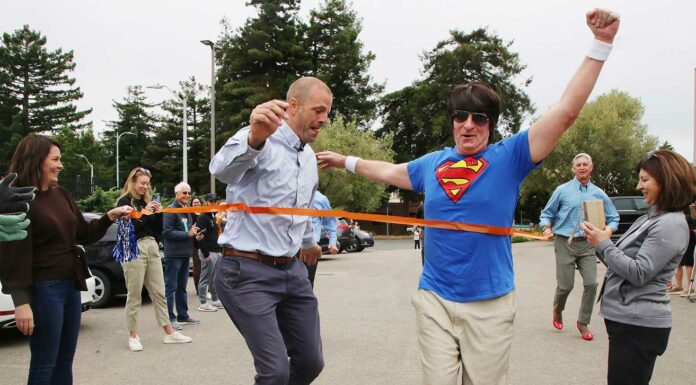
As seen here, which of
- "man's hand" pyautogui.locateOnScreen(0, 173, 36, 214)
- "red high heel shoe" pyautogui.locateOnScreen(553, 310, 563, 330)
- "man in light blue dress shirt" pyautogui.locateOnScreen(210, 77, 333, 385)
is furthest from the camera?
"red high heel shoe" pyautogui.locateOnScreen(553, 310, 563, 330)

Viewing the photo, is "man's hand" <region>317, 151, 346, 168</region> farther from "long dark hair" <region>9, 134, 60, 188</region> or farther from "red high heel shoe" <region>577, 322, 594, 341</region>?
"red high heel shoe" <region>577, 322, 594, 341</region>

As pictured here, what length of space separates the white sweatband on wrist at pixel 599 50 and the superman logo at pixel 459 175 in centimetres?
75

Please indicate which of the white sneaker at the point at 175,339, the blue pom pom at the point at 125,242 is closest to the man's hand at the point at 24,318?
the blue pom pom at the point at 125,242

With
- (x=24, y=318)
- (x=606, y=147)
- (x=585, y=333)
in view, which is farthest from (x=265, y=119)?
(x=606, y=147)

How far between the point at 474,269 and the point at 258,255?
1.24 meters

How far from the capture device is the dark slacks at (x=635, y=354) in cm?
338

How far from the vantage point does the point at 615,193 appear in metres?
39.5

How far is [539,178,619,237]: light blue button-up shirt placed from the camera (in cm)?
729

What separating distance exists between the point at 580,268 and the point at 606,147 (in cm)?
3556

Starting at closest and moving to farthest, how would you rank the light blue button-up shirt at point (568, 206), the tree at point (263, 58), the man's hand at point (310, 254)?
Result: the man's hand at point (310, 254) → the light blue button-up shirt at point (568, 206) → the tree at point (263, 58)

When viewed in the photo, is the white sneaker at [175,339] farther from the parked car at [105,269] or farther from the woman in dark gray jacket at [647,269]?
the woman in dark gray jacket at [647,269]

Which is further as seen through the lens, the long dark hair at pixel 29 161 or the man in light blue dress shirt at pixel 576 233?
the man in light blue dress shirt at pixel 576 233

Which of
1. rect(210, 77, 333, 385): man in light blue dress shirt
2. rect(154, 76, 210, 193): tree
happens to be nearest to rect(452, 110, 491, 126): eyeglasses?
rect(210, 77, 333, 385): man in light blue dress shirt

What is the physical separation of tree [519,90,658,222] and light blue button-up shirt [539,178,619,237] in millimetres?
32510
